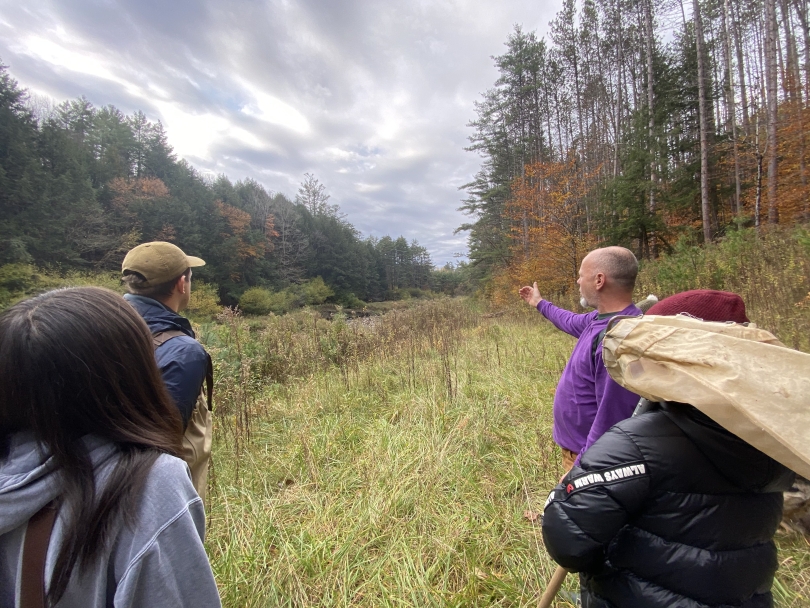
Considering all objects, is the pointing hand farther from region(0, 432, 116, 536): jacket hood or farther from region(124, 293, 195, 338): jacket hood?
region(0, 432, 116, 536): jacket hood

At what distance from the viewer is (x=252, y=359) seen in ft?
19.4

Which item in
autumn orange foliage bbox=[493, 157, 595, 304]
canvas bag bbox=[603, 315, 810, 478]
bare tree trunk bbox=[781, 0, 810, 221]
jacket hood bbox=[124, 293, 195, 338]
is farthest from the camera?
autumn orange foliage bbox=[493, 157, 595, 304]

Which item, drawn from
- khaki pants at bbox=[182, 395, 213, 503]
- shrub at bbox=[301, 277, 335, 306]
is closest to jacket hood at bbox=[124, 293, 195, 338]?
khaki pants at bbox=[182, 395, 213, 503]

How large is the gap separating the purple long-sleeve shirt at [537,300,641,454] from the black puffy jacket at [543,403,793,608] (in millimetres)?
569

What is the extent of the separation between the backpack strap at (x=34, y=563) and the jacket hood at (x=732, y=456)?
56.5 inches

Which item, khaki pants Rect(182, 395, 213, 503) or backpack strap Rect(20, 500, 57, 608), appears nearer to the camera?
backpack strap Rect(20, 500, 57, 608)

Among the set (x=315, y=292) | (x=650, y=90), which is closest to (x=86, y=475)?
(x=650, y=90)

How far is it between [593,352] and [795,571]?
1531 mm

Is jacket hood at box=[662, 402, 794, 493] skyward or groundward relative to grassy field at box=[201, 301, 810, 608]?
skyward

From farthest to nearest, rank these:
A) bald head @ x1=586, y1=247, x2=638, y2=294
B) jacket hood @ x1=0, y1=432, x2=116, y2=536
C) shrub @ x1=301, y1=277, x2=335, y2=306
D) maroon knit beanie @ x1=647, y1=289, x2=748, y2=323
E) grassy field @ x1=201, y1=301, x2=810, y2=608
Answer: shrub @ x1=301, y1=277, x2=335, y2=306, grassy field @ x1=201, y1=301, x2=810, y2=608, bald head @ x1=586, y1=247, x2=638, y2=294, maroon knit beanie @ x1=647, y1=289, x2=748, y2=323, jacket hood @ x1=0, y1=432, x2=116, y2=536

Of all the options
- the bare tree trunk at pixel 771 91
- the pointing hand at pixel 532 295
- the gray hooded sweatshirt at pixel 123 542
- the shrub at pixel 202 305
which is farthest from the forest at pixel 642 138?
the shrub at pixel 202 305

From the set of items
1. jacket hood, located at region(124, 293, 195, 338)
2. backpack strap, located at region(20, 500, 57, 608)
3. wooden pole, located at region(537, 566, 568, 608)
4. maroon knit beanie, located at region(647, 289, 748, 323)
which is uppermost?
jacket hood, located at region(124, 293, 195, 338)

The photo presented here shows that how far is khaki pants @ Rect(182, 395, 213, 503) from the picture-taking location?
1565mm

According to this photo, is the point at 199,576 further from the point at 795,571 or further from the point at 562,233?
the point at 562,233
